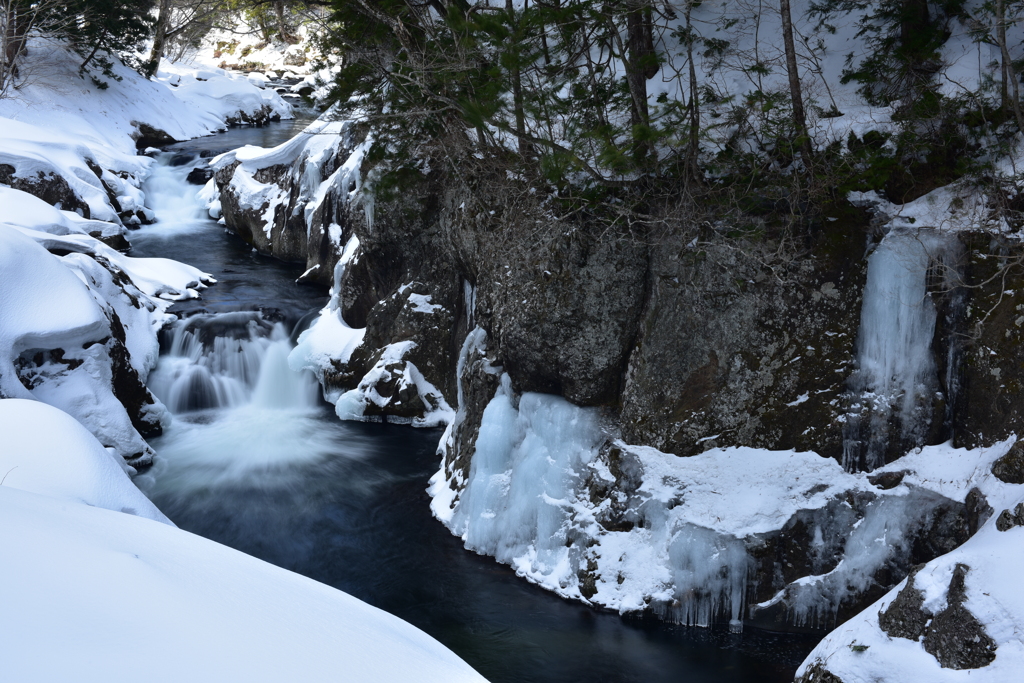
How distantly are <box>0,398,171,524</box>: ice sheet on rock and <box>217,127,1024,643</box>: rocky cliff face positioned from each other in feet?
10.9

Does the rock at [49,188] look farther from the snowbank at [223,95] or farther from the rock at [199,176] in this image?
the snowbank at [223,95]

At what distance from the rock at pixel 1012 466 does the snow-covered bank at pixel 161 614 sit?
3723mm

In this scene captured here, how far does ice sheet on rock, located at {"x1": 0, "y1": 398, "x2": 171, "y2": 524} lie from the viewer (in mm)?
3740

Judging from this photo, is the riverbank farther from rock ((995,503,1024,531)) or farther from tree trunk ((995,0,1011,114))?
tree trunk ((995,0,1011,114))

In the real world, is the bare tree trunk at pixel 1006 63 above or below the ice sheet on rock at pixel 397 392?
above

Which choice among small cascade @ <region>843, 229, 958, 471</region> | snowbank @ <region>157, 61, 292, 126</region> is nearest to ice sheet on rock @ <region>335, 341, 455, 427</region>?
small cascade @ <region>843, 229, 958, 471</region>

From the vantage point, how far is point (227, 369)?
391 inches

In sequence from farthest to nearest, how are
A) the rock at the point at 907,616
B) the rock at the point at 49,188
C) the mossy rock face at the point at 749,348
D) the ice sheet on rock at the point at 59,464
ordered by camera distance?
the rock at the point at 49,188
the mossy rock face at the point at 749,348
the rock at the point at 907,616
the ice sheet on rock at the point at 59,464

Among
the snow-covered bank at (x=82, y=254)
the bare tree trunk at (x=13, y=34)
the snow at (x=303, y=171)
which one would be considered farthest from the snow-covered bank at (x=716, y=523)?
the bare tree trunk at (x=13, y=34)

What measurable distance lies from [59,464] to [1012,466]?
5662 millimetres

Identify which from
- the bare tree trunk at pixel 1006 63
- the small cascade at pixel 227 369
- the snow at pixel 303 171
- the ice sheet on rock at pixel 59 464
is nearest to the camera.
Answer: the ice sheet on rock at pixel 59 464

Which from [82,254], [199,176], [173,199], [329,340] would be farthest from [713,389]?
[199,176]

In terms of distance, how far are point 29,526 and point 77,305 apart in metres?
6.28

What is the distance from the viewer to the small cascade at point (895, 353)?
5297mm
